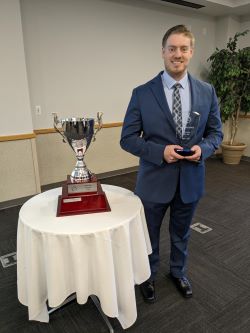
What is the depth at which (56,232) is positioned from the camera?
1.16 meters

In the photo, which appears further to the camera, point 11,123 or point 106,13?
point 106,13

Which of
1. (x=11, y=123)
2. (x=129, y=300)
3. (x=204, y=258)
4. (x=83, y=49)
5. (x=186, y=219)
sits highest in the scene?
(x=83, y=49)

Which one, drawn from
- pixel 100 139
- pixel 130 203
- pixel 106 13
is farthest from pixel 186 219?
pixel 106 13

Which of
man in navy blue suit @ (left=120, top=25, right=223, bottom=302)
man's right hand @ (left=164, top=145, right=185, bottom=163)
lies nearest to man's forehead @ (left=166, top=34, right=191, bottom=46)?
man in navy blue suit @ (left=120, top=25, right=223, bottom=302)

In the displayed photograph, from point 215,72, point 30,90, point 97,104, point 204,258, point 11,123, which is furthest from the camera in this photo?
point 215,72

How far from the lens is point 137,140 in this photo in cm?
146

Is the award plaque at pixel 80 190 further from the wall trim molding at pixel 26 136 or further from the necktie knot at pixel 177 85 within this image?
the wall trim molding at pixel 26 136

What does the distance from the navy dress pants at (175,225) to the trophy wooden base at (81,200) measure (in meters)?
0.32

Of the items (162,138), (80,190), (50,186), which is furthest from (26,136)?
(162,138)

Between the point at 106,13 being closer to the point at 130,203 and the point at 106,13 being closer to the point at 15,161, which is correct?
the point at 15,161

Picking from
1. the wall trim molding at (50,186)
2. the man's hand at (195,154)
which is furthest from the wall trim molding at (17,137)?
the man's hand at (195,154)

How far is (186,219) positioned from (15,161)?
2241mm

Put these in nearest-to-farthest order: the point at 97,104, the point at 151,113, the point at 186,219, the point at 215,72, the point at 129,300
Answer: the point at 129,300 < the point at 151,113 < the point at 186,219 < the point at 97,104 < the point at 215,72

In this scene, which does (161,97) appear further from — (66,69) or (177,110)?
(66,69)
